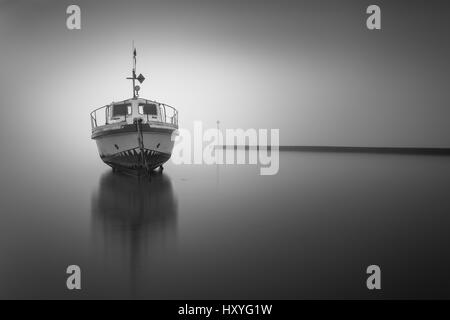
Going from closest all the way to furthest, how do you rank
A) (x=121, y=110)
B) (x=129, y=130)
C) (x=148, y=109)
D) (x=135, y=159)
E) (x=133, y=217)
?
(x=133, y=217)
(x=129, y=130)
(x=135, y=159)
(x=121, y=110)
(x=148, y=109)

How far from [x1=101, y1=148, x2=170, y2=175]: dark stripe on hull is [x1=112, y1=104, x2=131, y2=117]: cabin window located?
2.71 feet

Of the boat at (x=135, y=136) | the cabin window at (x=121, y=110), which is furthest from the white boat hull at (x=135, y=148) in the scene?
the cabin window at (x=121, y=110)

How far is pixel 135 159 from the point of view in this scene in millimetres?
5887

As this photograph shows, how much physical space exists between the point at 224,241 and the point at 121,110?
470 centimetres

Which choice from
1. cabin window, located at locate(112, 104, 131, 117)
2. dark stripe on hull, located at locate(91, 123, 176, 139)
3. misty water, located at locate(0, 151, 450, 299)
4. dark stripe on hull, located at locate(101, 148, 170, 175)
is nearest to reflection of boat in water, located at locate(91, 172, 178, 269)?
misty water, located at locate(0, 151, 450, 299)

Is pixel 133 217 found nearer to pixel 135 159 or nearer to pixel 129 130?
pixel 129 130

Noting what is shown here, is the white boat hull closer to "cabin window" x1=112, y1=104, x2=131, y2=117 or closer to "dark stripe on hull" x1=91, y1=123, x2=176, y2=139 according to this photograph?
"dark stripe on hull" x1=91, y1=123, x2=176, y2=139

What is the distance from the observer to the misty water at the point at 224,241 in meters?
1.69

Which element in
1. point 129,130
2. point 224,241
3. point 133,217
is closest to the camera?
point 224,241

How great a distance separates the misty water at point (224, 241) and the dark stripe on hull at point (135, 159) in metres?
1.23

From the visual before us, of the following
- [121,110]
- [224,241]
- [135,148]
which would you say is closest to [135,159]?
[135,148]

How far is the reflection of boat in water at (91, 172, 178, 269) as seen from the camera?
2266mm

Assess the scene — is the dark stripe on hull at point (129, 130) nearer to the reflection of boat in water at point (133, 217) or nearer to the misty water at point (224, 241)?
the reflection of boat in water at point (133, 217)

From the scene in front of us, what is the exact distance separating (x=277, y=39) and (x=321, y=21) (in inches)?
61.4
